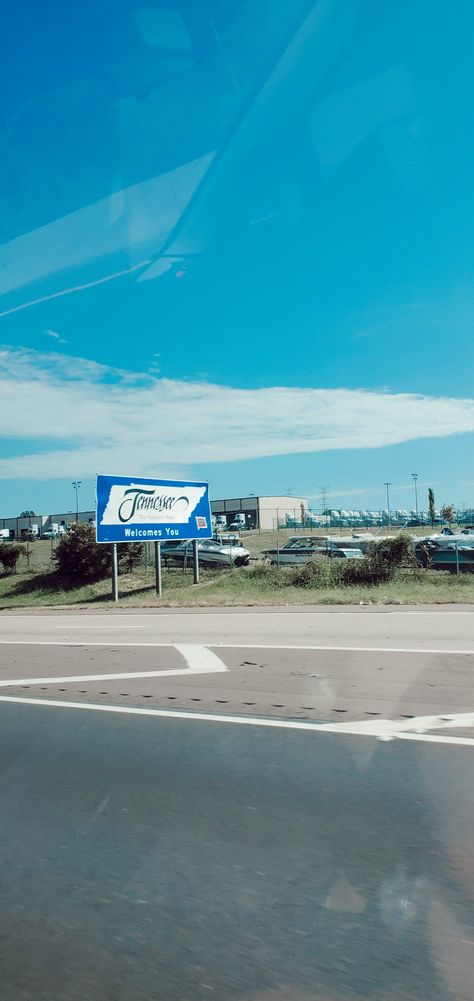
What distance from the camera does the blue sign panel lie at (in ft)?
88.5

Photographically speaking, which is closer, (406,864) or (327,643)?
(406,864)

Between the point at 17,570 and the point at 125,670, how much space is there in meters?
32.4

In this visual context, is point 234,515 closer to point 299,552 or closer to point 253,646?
point 299,552

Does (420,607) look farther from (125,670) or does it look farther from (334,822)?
(334,822)

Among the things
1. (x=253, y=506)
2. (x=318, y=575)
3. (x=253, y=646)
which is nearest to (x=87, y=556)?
(x=318, y=575)

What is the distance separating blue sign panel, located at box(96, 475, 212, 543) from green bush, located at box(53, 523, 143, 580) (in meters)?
5.56

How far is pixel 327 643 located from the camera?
12266 mm

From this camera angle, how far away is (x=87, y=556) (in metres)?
34.2

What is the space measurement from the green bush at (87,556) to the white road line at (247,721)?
84.9ft

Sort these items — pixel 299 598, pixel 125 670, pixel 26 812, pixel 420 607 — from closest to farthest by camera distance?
pixel 26 812, pixel 125 670, pixel 420 607, pixel 299 598

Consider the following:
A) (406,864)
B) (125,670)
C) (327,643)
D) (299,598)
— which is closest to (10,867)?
(406,864)

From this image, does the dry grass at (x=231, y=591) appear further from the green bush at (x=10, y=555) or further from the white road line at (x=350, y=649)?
the white road line at (x=350, y=649)

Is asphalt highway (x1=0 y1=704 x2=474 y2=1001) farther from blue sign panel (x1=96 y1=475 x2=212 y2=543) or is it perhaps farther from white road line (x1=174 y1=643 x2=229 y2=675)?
blue sign panel (x1=96 y1=475 x2=212 y2=543)

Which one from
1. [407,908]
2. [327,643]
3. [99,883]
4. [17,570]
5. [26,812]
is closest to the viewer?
[407,908]
